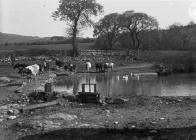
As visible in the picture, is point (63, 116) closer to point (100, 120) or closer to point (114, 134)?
point (100, 120)

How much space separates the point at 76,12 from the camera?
5944cm

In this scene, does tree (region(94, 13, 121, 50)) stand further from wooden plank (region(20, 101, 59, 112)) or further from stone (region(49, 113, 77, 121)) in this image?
stone (region(49, 113, 77, 121))

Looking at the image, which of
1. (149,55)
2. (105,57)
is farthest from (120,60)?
(149,55)

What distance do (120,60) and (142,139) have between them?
43.8 meters

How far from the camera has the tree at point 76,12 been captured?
59.2 m

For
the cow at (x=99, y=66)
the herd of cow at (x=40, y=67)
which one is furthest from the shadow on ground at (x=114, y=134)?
the cow at (x=99, y=66)

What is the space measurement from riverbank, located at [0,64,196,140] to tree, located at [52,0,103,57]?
41.4 m

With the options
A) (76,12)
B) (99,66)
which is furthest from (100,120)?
(76,12)

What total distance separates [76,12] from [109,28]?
15546mm

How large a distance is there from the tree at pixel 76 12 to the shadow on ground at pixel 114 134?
4497 centimetres

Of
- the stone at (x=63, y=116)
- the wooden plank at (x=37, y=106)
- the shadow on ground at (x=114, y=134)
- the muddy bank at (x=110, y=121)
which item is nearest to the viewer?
the shadow on ground at (x=114, y=134)

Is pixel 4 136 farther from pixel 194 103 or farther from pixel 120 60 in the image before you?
pixel 120 60

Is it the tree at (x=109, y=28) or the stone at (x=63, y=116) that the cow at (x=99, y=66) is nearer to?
the stone at (x=63, y=116)

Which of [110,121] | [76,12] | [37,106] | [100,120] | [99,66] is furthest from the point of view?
[76,12]
